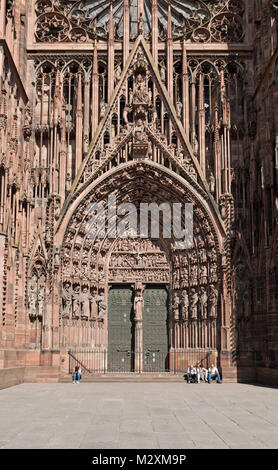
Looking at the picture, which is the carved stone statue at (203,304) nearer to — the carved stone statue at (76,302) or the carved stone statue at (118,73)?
the carved stone statue at (76,302)

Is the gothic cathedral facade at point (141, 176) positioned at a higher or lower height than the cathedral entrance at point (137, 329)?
higher

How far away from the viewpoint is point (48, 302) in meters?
23.6

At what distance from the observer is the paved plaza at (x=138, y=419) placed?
8.90 metres

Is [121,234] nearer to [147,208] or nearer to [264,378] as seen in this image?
[147,208]

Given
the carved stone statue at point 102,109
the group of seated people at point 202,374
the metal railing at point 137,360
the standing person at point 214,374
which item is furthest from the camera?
the carved stone statue at point 102,109

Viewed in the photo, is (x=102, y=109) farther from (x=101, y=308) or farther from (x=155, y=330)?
(x=155, y=330)

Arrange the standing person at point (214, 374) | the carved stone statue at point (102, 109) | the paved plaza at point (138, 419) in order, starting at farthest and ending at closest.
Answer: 1. the carved stone statue at point (102, 109)
2. the standing person at point (214, 374)
3. the paved plaza at point (138, 419)

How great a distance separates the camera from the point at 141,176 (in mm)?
25594

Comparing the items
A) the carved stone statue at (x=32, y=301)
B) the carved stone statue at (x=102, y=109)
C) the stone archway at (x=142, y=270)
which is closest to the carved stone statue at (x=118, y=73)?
the carved stone statue at (x=102, y=109)

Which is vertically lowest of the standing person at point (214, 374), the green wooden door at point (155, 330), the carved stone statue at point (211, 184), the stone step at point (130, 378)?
the stone step at point (130, 378)

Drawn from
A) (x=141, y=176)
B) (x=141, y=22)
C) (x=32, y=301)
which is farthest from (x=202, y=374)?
(x=141, y=22)

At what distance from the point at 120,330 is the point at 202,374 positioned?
4.64 m

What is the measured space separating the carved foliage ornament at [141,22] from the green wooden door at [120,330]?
12.0 m

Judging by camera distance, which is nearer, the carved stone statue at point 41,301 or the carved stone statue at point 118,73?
the carved stone statue at point 41,301
